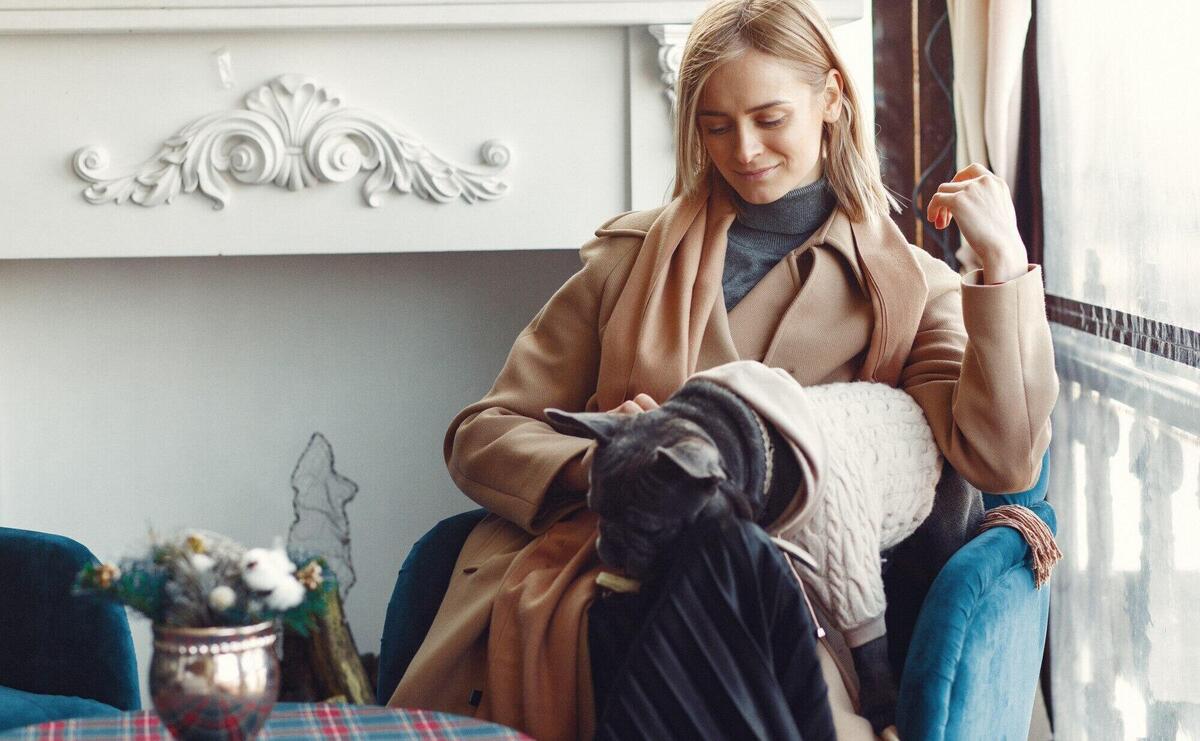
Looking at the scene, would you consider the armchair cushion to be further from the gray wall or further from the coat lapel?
the coat lapel

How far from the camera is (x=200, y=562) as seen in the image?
105cm

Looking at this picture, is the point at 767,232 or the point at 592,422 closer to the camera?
the point at 592,422

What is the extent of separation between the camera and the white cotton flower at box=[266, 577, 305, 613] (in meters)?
1.04

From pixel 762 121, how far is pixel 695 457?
55 cm

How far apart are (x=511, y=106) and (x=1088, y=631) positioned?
127cm

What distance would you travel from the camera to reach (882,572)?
5.31 ft

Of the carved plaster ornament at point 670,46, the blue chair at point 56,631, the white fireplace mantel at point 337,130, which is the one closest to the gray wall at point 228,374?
the white fireplace mantel at point 337,130

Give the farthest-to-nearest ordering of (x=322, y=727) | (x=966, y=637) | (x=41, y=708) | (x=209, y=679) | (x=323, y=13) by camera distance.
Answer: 1. (x=323, y=13)
2. (x=41, y=708)
3. (x=966, y=637)
4. (x=322, y=727)
5. (x=209, y=679)

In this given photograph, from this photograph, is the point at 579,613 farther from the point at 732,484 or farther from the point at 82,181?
the point at 82,181

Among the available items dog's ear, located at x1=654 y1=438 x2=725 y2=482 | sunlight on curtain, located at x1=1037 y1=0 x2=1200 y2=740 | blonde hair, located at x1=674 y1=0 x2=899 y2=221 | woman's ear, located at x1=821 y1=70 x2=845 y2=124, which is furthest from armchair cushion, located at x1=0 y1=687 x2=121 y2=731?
sunlight on curtain, located at x1=1037 y1=0 x2=1200 y2=740

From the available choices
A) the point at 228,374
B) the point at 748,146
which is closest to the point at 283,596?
the point at 748,146

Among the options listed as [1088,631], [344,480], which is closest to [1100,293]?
[1088,631]

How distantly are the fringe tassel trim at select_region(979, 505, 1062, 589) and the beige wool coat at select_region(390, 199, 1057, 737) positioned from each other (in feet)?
0.13

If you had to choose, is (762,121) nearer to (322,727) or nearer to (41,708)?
(322,727)
